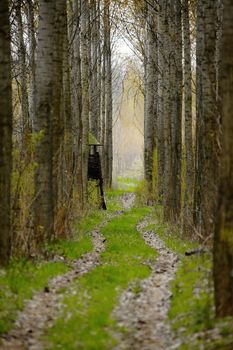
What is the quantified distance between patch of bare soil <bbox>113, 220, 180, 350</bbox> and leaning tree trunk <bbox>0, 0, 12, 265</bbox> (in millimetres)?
2357

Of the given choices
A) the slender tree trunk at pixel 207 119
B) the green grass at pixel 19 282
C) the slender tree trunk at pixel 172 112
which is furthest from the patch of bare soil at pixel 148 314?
the slender tree trunk at pixel 172 112

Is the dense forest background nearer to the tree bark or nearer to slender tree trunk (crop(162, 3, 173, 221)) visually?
slender tree trunk (crop(162, 3, 173, 221))

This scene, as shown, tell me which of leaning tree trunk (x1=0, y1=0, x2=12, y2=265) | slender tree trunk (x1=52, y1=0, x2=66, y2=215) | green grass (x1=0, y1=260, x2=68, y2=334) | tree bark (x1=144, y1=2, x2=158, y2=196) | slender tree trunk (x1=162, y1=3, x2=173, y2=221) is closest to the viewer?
green grass (x1=0, y1=260, x2=68, y2=334)

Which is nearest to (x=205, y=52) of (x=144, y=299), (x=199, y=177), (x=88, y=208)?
(x=199, y=177)

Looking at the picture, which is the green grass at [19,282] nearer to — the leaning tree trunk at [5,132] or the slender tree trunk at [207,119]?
the leaning tree trunk at [5,132]

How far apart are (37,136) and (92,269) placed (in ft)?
8.71

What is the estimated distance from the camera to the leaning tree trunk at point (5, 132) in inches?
378

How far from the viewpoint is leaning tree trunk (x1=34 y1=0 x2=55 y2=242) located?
1259cm

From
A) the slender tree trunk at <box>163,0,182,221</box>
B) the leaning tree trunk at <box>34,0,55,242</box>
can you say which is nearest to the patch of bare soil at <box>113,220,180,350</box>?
the leaning tree trunk at <box>34,0,55,242</box>

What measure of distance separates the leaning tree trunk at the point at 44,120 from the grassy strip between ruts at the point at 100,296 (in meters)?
1.57

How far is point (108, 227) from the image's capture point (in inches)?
702

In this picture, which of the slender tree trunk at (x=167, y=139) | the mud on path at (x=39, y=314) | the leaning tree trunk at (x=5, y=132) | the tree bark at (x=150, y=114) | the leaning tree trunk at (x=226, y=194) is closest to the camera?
the leaning tree trunk at (x=226, y=194)

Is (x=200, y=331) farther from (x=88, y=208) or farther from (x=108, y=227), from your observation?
(x=88, y=208)

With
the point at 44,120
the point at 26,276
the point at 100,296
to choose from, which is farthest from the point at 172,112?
the point at 100,296
